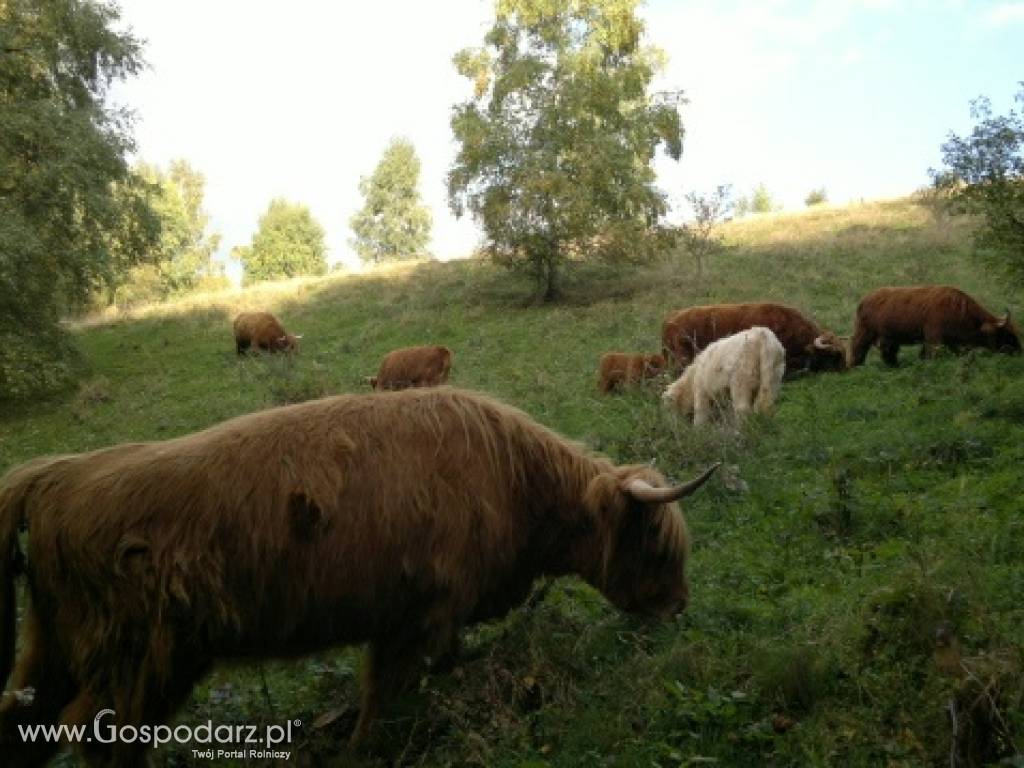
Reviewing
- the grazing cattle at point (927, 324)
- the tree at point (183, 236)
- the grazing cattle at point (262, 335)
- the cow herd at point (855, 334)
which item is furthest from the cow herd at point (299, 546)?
the tree at point (183, 236)

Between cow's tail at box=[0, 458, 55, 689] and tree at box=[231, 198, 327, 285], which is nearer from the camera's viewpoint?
cow's tail at box=[0, 458, 55, 689]

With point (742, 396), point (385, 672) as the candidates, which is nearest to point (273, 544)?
point (385, 672)

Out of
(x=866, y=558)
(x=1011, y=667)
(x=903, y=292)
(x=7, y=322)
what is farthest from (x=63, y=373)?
(x=1011, y=667)

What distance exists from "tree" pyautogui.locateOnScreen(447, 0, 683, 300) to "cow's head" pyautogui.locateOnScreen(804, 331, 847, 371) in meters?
12.1

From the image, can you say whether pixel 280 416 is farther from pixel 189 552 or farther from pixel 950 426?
pixel 950 426

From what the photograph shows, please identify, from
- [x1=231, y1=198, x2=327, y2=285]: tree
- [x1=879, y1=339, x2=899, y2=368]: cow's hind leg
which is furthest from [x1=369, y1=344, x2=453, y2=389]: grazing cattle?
[x1=231, y1=198, x2=327, y2=285]: tree

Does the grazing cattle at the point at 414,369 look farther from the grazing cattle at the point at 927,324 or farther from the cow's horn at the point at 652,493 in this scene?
the cow's horn at the point at 652,493

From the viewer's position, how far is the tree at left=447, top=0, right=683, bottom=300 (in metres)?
27.1

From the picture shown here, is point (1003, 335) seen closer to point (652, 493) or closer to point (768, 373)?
point (768, 373)

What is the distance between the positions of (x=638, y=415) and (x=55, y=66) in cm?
1956

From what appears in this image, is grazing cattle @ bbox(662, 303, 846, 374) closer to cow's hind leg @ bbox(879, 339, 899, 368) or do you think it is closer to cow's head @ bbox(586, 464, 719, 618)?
cow's hind leg @ bbox(879, 339, 899, 368)

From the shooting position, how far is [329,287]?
33.7m

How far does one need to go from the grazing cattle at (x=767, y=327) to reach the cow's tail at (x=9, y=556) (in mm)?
11695

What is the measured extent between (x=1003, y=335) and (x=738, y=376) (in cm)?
557
